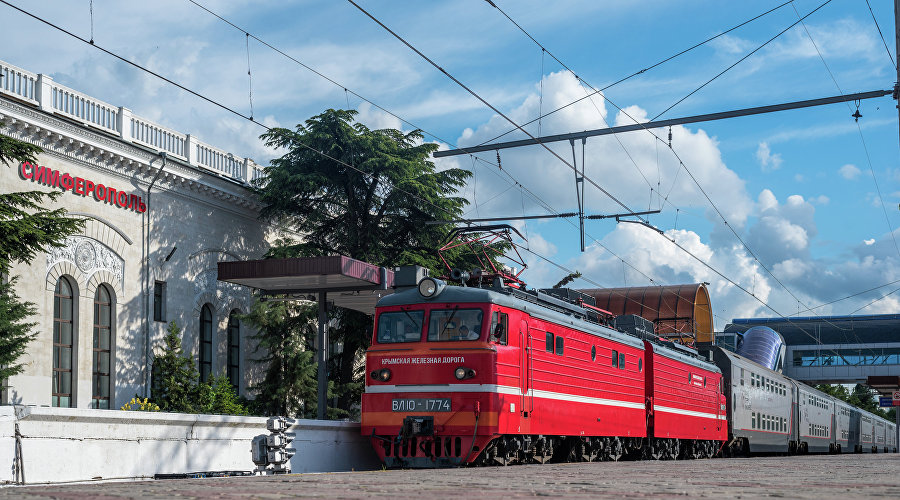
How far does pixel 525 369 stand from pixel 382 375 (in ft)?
8.47

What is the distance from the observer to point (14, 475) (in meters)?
12.0

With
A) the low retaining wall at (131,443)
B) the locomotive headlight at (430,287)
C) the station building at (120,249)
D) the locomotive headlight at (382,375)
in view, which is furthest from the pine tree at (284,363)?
the locomotive headlight at (430,287)

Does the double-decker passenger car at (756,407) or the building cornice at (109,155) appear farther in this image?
the double-decker passenger car at (756,407)

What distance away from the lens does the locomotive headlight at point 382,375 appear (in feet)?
60.3

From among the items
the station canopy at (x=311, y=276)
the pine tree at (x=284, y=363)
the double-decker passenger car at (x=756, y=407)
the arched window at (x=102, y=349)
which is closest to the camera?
the station canopy at (x=311, y=276)

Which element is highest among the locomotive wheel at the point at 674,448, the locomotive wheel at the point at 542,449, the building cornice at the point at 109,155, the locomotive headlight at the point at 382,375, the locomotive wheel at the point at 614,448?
the building cornice at the point at 109,155

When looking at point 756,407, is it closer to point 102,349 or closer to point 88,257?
point 102,349

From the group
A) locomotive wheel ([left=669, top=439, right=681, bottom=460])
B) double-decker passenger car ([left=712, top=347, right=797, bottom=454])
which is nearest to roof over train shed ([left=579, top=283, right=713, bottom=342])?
double-decker passenger car ([left=712, top=347, right=797, bottom=454])

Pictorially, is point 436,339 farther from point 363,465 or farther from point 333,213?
point 333,213

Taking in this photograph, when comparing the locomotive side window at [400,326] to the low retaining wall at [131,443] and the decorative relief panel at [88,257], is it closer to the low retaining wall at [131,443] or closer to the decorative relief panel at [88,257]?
the low retaining wall at [131,443]

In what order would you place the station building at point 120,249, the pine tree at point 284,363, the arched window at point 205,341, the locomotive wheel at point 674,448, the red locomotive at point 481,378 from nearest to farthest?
the red locomotive at point 481,378 → the locomotive wheel at point 674,448 → the station building at point 120,249 → the pine tree at point 284,363 → the arched window at point 205,341

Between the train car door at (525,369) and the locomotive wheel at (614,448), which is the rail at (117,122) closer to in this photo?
the train car door at (525,369)

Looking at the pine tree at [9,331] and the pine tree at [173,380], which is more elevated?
the pine tree at [9,331]

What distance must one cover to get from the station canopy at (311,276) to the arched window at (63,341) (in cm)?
928
